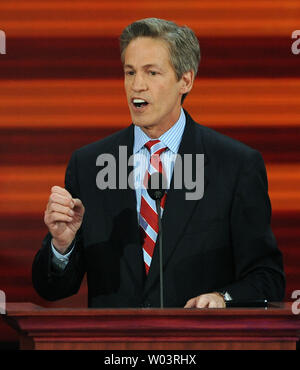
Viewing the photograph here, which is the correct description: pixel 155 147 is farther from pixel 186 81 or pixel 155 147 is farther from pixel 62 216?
pixel 62 216

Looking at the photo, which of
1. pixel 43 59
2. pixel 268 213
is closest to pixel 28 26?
pixel 43 59

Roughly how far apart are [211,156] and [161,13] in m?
1.04

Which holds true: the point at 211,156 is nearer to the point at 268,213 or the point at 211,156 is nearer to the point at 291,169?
the point at 268,213

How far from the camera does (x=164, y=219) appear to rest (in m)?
2.98

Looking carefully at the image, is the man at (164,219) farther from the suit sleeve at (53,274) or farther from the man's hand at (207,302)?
the man's hand at (207,302)

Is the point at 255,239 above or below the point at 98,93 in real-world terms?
below

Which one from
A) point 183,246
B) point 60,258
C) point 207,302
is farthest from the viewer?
point 183,246

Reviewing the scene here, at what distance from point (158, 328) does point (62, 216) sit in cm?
62

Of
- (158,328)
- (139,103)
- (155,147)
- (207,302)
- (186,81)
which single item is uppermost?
(186,81)

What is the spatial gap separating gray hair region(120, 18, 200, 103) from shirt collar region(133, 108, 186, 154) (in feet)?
0.65

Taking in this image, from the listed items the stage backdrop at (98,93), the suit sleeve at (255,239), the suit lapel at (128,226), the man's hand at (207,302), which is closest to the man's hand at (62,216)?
the suit lapel at (128,226)

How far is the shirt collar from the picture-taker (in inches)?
125

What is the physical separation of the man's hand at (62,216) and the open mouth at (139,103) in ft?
1.79

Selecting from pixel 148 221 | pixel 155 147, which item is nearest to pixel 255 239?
pixel 148 221
